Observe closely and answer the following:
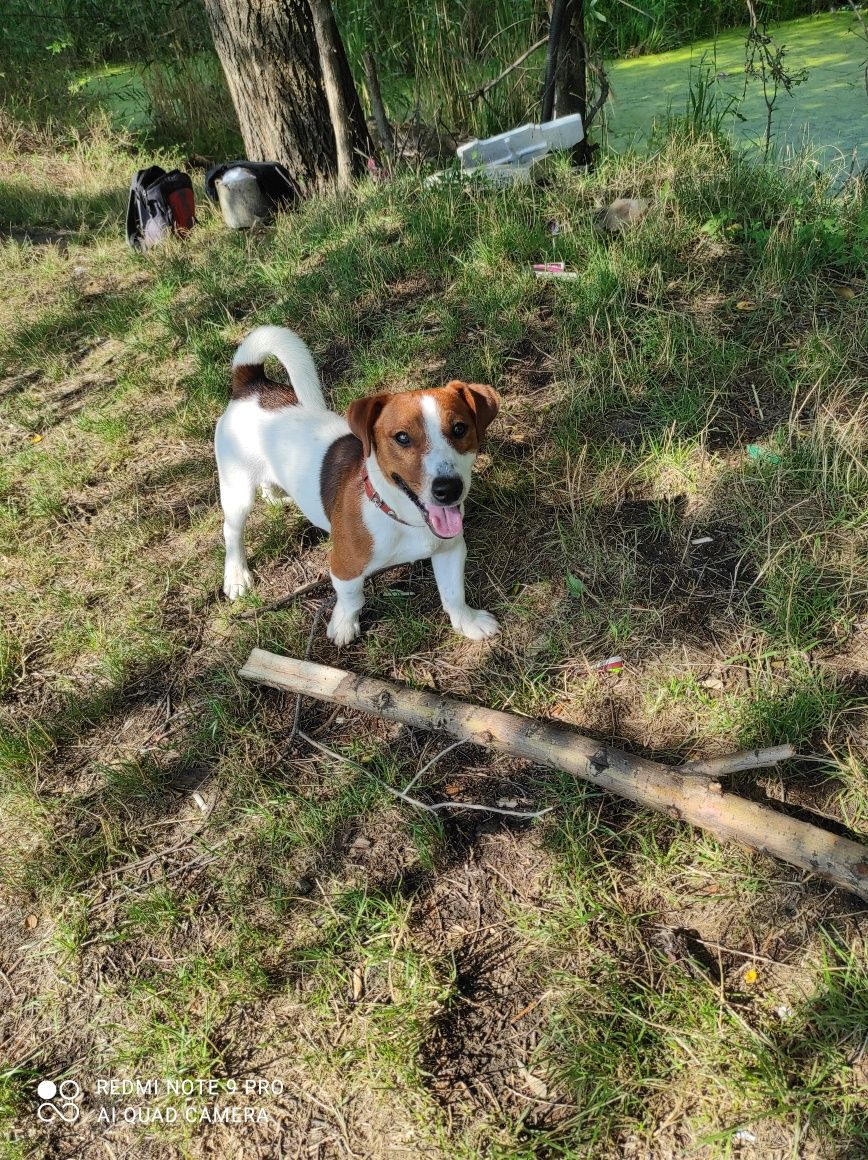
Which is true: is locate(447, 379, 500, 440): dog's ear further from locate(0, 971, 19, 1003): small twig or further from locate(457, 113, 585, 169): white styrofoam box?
locate(457, 113, 585, 169): white styrofoam box

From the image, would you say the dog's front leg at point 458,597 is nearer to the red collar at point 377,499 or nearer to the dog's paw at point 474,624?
the dog's paw at point 474,624

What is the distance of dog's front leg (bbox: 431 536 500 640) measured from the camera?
263 centimetres

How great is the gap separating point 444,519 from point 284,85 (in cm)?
483

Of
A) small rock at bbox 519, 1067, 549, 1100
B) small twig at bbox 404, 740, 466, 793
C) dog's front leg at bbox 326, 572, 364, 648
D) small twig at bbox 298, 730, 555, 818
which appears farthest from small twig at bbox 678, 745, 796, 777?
dog's front leg at bbox 326, 572, 364, 648

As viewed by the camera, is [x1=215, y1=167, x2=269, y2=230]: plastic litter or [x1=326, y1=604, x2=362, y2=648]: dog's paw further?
[x1=215, y1=167, x2=269, y2=230]: plastic litter

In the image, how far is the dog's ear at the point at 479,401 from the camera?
95.6 inches

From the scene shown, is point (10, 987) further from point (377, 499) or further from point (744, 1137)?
point (744, 1137)

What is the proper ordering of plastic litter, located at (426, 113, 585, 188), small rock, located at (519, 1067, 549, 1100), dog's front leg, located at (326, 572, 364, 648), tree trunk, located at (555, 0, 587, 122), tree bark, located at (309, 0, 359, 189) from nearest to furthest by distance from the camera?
small rock, located at (519, 1067, 549, 1100), dog's front leg, located at (326, 572, 364, 648), tree trunk, located at (555, 0, 587, 122), plastic litter, located at (426, 113, 585, 188), tree bark, located at (309, 0, 359, 189)

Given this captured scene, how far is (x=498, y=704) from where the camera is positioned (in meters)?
2.57

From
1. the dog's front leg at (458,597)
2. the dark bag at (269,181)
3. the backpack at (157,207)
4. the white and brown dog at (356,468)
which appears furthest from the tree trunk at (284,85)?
the dog's front leg at (458,597)

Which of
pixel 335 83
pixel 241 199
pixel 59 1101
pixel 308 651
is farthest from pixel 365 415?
pixel 335 83

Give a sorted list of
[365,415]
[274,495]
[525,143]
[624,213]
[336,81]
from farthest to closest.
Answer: [336,81] → [525,143] → [624,213] → [274,495] → [365,415]

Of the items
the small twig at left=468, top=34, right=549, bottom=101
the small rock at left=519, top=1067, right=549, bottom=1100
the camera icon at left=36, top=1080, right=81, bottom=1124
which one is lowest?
the small rock at left=519, top=1067, right=549, bottom=1100

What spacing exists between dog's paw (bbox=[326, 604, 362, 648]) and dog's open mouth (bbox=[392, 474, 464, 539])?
0.64m
